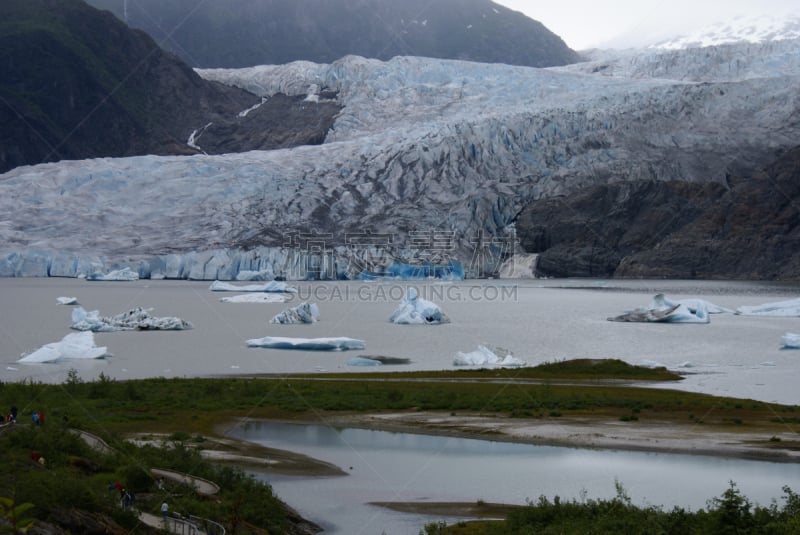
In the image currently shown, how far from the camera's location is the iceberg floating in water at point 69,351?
1374 inches

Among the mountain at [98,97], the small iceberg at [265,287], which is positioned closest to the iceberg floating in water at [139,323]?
the small iceberg at [265,287]

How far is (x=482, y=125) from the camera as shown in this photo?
8969cm

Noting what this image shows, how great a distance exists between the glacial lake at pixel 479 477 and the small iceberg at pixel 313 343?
62.7ft

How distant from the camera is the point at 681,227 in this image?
99938 mm

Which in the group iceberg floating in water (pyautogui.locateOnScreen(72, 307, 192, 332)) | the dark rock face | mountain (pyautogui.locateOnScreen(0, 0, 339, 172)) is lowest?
iceberg floating in water (pyautogui.locateOnScreen(72, 307, 192, 332))

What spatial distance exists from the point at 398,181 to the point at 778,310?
43.7 metres

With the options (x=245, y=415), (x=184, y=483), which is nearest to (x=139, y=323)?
(x=245, y=415)

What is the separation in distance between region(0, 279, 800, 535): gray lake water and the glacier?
3.36 metres

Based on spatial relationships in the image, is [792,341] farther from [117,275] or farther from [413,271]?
[117,275]

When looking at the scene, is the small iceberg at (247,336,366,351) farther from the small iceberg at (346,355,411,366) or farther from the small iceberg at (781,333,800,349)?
the small iceberg at (781,333,800,349)

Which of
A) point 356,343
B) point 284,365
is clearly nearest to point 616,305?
point 356,343

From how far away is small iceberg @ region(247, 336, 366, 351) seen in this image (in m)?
40.2

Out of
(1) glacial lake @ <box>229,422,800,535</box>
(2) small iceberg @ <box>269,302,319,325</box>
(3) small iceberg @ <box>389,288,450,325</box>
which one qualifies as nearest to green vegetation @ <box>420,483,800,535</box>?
(1) glacial lake @ <box>229,422,800,535</box>

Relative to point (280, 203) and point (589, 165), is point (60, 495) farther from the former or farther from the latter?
point (589, 165)
